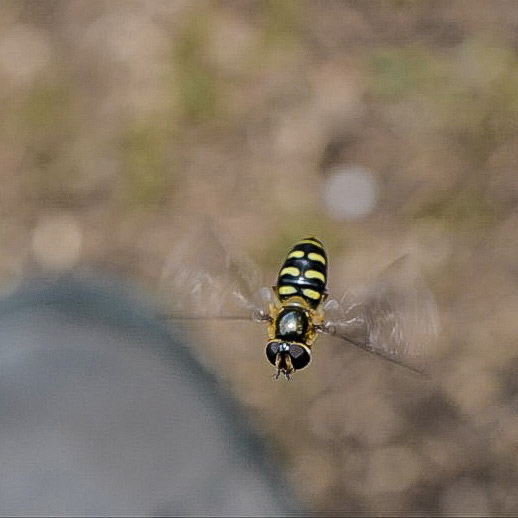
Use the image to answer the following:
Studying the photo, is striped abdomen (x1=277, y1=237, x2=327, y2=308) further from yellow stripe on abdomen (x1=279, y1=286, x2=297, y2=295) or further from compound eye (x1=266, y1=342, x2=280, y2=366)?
compound eye (x1=266, y1=342, x2=280, y2=366)

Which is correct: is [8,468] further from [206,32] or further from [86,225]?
[206,32]

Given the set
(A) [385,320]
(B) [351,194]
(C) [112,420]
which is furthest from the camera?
(B) [351,194]

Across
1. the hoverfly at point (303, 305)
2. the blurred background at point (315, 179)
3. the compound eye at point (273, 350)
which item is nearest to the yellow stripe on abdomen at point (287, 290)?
the hoverfly at point (303, 305)

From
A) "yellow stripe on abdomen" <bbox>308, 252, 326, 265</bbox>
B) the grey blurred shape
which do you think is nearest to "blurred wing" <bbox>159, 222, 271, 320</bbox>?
"yellow stripe on abdomen" <bbox>308, 252, 326, 265</bbox>

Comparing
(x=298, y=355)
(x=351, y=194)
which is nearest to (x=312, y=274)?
(x=298, y=355)

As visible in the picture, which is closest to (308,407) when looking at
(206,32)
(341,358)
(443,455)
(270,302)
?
(341,358)

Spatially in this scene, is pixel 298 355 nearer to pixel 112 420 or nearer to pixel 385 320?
pixel 385 320

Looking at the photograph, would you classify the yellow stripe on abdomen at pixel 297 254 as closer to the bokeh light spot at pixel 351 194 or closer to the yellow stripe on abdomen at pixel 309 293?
the yellow stripe on abdomen at pixel 309 293
